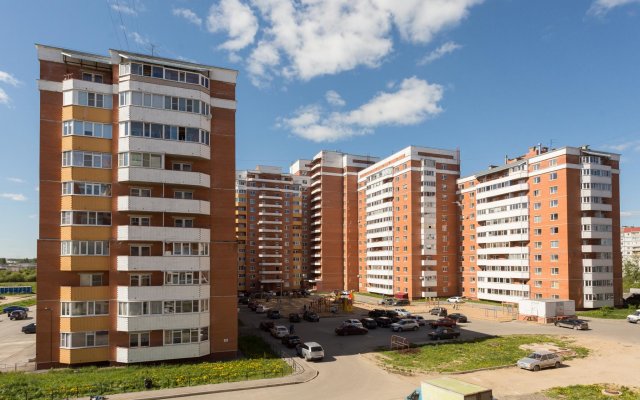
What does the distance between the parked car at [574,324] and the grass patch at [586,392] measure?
27.3 meters

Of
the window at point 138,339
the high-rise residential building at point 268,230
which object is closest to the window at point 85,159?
the window at point 138,339

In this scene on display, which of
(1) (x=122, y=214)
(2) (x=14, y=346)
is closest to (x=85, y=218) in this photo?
(1) (x=122, y=214)

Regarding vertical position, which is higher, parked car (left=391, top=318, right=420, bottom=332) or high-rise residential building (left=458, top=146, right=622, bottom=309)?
high-rise residential building (left=458, top=146, right=622, bottom=309)

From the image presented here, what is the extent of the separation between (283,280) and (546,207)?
234 feet

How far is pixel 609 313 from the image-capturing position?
66.1 m

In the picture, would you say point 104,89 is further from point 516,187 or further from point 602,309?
point 602,309

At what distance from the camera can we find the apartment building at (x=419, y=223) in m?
94.2

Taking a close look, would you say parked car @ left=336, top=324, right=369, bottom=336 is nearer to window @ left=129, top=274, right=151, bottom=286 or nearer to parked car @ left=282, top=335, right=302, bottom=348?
parked car @ left=282, top=335, right=302, bottom=348

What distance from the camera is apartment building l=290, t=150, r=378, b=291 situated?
120m

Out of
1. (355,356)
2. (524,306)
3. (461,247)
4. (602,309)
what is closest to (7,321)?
(355,356)

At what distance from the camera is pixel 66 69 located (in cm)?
3625

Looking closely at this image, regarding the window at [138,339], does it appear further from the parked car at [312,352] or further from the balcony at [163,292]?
the parked car at [312,352]

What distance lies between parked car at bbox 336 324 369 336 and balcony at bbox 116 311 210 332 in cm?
2099

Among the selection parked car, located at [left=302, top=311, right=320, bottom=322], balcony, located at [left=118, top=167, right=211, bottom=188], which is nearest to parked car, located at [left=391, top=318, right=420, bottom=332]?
parked car, located at [left=302, top=311, right=320, bottom=322]
